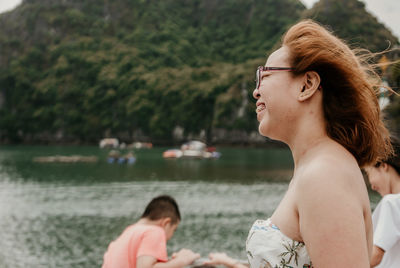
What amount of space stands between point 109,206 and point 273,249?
20.3 meters

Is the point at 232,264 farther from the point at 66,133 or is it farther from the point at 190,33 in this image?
the point at 190,33

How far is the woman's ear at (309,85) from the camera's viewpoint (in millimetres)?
1200

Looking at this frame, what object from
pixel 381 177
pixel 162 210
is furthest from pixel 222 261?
pixel 381 177

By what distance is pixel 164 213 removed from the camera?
3219 millimetres

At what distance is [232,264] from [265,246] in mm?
2097

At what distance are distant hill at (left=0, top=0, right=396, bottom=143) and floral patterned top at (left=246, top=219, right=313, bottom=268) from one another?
6331cm

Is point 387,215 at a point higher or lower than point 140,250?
higher

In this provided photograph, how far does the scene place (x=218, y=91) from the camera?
2813 inches

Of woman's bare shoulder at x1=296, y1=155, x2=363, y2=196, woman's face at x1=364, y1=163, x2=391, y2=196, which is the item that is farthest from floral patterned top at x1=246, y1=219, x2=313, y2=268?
woman's face at x1=364, y1=163, x2=391, y2=196

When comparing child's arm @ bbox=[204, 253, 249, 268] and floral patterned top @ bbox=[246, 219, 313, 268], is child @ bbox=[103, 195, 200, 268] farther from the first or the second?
floral patterned top @ bbox=[246, 219, 313, 268]

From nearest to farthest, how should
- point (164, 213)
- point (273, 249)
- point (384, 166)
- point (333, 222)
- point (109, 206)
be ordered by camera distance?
point (333, 222) → point (273, 249) → point (384, 166) → point (164, 213) → point (109, 206)

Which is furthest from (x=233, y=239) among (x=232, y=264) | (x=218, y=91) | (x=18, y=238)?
(x=218, y=91)

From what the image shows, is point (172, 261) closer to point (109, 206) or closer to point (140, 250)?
point (140, 250)

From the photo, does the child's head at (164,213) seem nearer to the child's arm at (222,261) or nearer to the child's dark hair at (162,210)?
the child's dark hair at (162,210)
